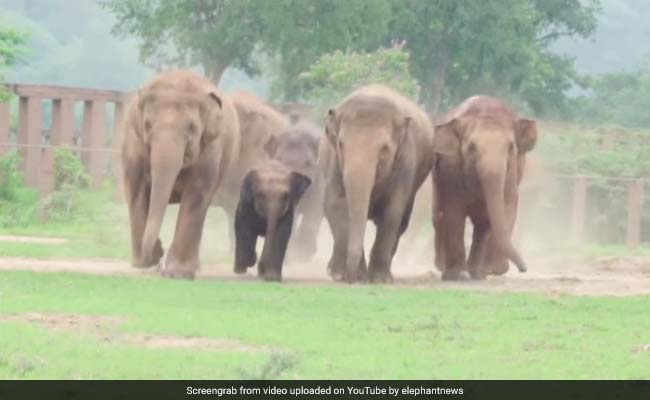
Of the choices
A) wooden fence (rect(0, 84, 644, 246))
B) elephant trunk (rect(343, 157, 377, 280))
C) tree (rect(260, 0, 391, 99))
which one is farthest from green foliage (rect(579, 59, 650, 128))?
elephant trunk (rect(343, 157, 377, 280))

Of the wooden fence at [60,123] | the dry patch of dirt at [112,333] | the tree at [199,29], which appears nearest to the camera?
the dry patch of dirt at [112,333]

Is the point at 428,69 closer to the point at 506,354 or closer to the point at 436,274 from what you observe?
the point at 436,274

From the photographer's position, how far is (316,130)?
86.2ft

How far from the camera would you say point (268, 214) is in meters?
22.0

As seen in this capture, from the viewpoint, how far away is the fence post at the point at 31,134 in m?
40.6

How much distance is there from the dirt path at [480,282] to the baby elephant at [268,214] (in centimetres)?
26

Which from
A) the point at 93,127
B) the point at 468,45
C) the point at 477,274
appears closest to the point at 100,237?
the point at 477,274

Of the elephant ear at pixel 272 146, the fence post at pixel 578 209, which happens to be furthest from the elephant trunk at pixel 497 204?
the fence post at pixel 578 209

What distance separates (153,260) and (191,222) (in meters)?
0.89

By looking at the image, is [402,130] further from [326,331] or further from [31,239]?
[31,239]
